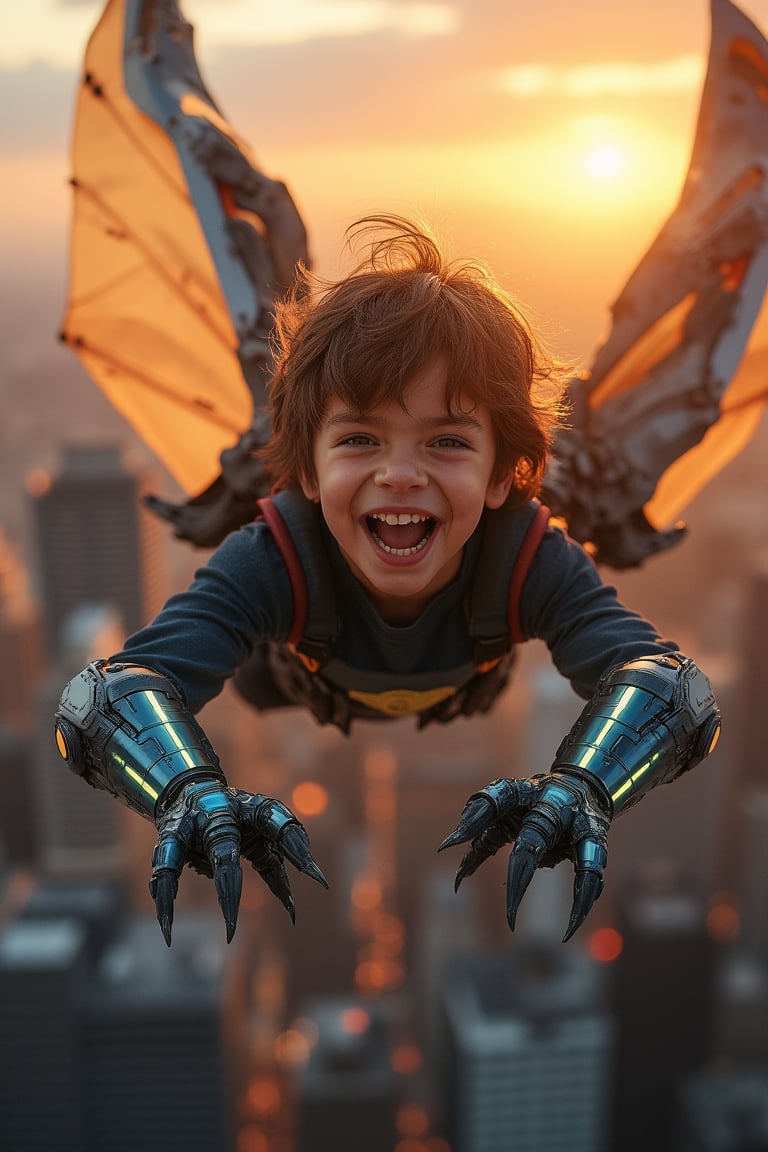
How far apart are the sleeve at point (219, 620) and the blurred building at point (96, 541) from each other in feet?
71.6

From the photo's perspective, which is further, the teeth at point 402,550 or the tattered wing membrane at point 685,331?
the tattered wing membrane at point 685,331

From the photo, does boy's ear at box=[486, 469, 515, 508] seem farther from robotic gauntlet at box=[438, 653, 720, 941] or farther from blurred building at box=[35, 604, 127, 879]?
blurred building at box=[35, 604, 127, 879]

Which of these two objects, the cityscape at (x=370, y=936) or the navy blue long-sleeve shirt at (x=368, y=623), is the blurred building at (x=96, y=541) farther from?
the navy blue long-sleeve shirt at (x=368, y=623)

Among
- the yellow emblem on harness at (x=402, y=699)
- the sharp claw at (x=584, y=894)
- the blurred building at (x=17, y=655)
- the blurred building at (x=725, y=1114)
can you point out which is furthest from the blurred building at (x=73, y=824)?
the sharp claw at (x=584, y=894)

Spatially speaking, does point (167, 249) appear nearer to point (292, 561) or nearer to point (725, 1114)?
→ point (292, 561)

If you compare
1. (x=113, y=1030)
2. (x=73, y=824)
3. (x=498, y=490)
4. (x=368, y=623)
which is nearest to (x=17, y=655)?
Result: (x=73, y=824)

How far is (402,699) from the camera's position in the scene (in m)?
2.89

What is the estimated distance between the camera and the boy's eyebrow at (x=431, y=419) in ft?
7.30

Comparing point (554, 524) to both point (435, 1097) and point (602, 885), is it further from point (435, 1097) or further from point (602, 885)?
point (435, 1097)

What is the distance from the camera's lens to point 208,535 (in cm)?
350

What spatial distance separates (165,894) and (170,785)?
247mm

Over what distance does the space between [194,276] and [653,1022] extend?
1035 inches

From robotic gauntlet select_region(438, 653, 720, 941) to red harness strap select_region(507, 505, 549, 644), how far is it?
1.28ft

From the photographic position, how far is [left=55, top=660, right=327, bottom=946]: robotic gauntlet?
1.87 meters
